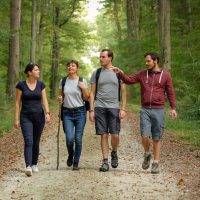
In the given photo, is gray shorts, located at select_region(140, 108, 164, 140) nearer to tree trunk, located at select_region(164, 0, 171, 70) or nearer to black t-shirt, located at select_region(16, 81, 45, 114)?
black t-shirt, located at select_region(16, 81, 45, 114)


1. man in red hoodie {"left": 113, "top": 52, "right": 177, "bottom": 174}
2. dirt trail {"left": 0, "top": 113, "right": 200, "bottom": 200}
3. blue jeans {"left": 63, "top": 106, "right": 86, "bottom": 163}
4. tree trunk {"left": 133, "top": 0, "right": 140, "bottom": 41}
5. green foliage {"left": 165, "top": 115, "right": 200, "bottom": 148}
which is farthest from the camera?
tree trunk {"left": 133, "top": 0, "right": 140, "bottom": 41}

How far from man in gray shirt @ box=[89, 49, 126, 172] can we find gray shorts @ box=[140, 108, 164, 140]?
0.39 metres

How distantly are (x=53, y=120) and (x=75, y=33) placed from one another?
1582 cm

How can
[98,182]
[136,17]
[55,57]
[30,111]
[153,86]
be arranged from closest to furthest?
[98,182] → [153,86] → [30,111] → [136,17] → [55,57]

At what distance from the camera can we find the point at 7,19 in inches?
1143

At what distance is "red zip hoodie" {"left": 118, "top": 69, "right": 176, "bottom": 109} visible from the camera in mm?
9055

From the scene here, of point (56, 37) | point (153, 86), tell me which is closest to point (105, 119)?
point (153, 86)

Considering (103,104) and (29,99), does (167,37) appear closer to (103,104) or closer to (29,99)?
(103,104)

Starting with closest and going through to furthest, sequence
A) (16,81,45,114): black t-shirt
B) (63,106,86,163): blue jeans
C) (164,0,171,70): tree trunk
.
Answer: (16,81,45,114): black t-shirt → (63,106,86,163): blue jeans → (164,0,171,70): tree trunk

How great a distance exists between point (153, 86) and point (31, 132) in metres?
2.39

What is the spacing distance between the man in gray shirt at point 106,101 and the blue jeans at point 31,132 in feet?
3.25

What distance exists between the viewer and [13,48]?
23234 mm

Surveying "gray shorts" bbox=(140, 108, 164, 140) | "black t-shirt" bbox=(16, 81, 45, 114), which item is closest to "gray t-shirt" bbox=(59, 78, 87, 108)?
"black t-shirt" bbox=(16, 81, 45, 114)

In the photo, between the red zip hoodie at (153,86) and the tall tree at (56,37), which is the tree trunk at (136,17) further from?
the red zip hoodie at (153,86)
